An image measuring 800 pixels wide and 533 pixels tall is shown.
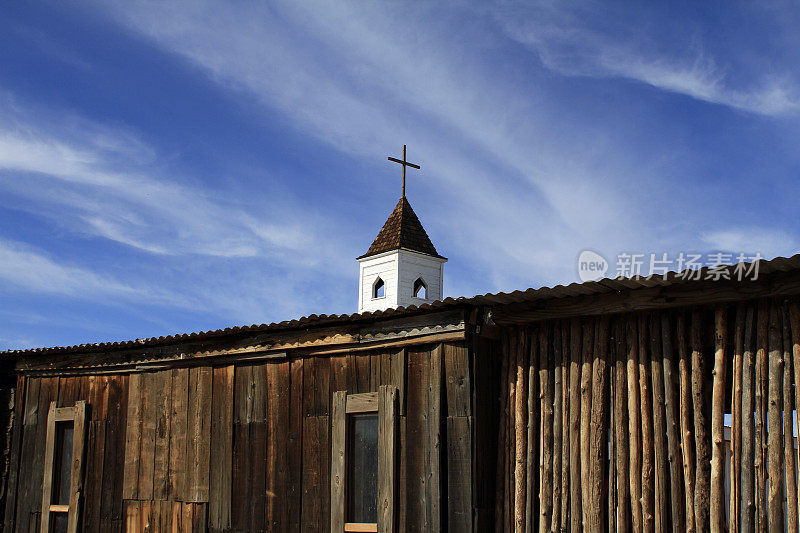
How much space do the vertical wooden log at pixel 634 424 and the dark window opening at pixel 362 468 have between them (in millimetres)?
3077

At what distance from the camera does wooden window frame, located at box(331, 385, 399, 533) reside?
362 inches

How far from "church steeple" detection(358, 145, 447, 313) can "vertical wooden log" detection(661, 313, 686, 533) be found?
14592 mm

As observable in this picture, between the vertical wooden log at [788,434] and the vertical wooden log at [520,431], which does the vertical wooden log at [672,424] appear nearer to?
the vertical wooden log at [788,434]

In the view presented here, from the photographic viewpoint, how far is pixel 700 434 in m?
7.38

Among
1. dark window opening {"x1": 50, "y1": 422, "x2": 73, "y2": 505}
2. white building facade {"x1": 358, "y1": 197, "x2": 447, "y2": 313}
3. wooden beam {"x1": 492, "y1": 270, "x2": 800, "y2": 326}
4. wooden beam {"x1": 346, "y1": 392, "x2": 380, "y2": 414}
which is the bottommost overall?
dark window opening {"x1": 50, "y1": 422, "x2": 73, "y2": 505}

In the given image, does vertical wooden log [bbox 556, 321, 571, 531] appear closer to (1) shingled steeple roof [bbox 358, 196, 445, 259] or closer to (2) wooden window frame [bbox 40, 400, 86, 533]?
(2) wooden window frame [bbox 40, 400, 86, 533]

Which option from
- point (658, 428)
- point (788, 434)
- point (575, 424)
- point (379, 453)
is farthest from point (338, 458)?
point (788, 434)

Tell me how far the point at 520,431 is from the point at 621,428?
3.69ft

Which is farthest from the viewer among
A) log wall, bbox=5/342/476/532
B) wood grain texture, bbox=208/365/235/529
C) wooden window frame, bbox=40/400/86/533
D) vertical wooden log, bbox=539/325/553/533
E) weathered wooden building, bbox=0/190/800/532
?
wooden window frame, bbox=40/400/86/533

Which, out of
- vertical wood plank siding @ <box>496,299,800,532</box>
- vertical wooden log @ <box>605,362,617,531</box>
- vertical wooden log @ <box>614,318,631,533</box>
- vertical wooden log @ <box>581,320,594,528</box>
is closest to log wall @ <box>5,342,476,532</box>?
vertical wood plank siding @ <box>496,299,800,532</box>

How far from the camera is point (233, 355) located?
11461 mm

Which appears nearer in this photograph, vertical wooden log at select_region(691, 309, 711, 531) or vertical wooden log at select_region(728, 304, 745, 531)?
vertical wooden log at select_region(728, 304, 745, 531)

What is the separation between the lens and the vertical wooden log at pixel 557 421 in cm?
817

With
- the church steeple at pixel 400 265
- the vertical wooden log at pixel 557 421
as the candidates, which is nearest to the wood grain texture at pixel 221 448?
the vertical wooden log at pixel 557 421
